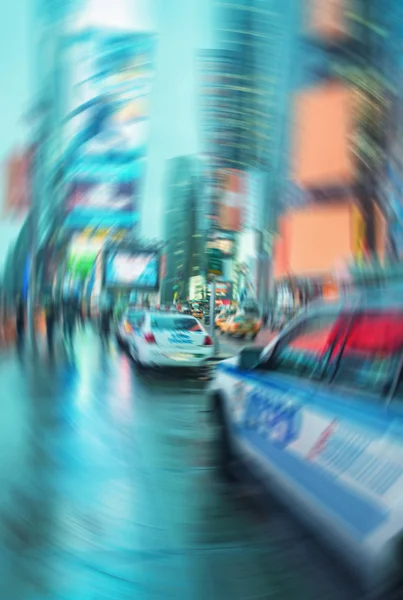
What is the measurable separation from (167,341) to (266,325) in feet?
6.49

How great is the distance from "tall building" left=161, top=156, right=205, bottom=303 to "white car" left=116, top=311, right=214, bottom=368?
55 centimetres

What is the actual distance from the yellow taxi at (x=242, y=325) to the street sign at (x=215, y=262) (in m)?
0.62

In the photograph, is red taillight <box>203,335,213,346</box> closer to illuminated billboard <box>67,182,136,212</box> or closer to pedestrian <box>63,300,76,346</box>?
illuminated billboard <box>67,182,136,212</box>

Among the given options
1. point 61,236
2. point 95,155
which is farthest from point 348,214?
point 61,236

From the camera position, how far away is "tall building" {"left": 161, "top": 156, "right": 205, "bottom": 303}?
6.69 metres

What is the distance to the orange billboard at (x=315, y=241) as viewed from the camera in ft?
21.6

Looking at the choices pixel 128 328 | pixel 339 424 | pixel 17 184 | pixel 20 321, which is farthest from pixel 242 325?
pixel 20 321

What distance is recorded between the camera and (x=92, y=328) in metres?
9.88

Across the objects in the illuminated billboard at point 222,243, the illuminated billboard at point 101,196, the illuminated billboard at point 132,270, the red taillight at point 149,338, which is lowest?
the red taillight at point 149,338

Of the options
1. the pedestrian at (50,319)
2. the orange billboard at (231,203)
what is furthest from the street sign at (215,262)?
the pedestrian at (50,319)

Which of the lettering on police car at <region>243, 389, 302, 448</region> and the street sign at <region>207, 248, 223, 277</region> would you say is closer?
the lettering on police car at <region>243, 389, 302, 448</region>

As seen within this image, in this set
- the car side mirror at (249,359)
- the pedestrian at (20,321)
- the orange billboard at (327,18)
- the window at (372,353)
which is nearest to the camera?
the window at (372,353)

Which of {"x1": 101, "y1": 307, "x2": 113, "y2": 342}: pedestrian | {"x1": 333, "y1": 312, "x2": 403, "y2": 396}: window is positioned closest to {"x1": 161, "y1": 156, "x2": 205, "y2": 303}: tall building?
{"x1": 101, "y1": 307, "x2": 113, "y2": 342}: pedestrian

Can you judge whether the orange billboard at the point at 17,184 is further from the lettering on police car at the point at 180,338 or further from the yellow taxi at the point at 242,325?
the yellow taxi at the point at 242,325
